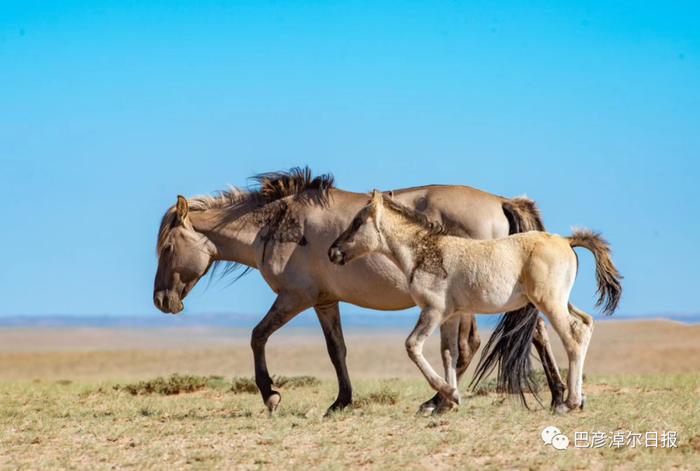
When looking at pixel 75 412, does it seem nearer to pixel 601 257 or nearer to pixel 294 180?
pixel 294 180

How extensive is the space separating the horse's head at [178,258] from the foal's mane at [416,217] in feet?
8.82

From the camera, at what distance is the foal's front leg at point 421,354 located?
9609 mm

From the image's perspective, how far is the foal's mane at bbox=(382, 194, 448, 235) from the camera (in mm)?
10375

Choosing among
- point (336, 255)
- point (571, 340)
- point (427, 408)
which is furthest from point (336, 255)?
point (571, 340)

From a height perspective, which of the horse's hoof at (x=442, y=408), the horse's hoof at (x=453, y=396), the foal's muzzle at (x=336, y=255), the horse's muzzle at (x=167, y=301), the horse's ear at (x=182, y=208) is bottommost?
the horse's hoof at (x=442, y=408)

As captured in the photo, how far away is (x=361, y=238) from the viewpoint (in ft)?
34.2

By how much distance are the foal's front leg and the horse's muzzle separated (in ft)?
12.0

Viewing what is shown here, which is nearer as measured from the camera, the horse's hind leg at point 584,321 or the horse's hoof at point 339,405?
the horse's hind leg at point 584,321

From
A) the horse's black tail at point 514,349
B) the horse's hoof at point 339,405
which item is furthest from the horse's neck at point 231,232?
the horse's black tail at point 514,349

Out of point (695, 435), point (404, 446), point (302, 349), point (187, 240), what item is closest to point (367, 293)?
point (187, 240)

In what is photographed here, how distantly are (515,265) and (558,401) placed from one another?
1973mm

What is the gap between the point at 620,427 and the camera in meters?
8.94

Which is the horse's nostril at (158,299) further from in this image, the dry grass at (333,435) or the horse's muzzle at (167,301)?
the dry grass at (333,435)

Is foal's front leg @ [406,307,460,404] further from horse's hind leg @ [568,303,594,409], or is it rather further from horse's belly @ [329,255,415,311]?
horse's belly @ [329,255,415,311]
